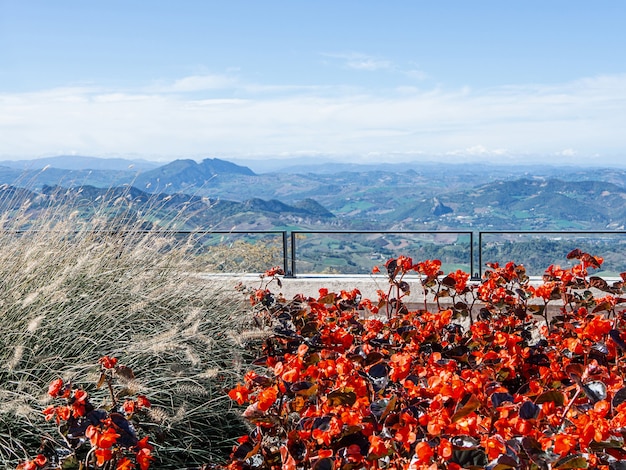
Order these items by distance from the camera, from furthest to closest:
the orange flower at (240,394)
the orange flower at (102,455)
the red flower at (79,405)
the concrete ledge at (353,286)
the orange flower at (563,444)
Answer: the concrete ledge at (353,286) → the orange flower at (240,394) → the red flower at (79,405) → the orange flower at (102,455) → the orange flower at (563,444)

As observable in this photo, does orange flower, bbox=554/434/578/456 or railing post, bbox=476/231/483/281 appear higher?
orange flower, bbox=554/434/578/456

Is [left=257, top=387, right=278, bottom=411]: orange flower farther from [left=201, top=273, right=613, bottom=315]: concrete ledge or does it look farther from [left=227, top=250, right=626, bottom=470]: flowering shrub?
[left=201, top=273, right=613, bottom=315]: concrete ledge

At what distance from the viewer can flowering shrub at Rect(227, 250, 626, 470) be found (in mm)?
2033

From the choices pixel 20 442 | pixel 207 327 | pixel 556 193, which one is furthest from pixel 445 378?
pixel 556 193

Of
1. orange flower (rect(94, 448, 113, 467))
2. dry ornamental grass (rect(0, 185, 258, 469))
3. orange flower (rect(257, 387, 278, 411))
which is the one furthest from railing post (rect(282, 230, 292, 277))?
A: orange flower (rect(94, 448, 113, 467))

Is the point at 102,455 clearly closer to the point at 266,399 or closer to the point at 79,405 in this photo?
the point at 79,405

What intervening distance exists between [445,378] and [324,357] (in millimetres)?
838

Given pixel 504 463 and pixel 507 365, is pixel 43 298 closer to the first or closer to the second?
pixel 507 365

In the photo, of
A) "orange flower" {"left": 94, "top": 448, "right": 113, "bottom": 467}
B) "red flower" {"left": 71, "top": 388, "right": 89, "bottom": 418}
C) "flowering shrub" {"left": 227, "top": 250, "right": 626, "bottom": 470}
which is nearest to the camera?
"flowering shrub" {"left": 227, "top": 250, "right": 626, "bottom": 470}

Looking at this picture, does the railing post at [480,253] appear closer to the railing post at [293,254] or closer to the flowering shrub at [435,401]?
the railing post at [293,254]

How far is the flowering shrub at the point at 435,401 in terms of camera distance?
203 centimetres

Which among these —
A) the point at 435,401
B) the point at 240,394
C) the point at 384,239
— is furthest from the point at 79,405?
the point at 384,239

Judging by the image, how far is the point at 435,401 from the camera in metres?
2.29

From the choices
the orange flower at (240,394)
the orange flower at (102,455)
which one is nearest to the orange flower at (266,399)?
the orange flower at (240,394)
